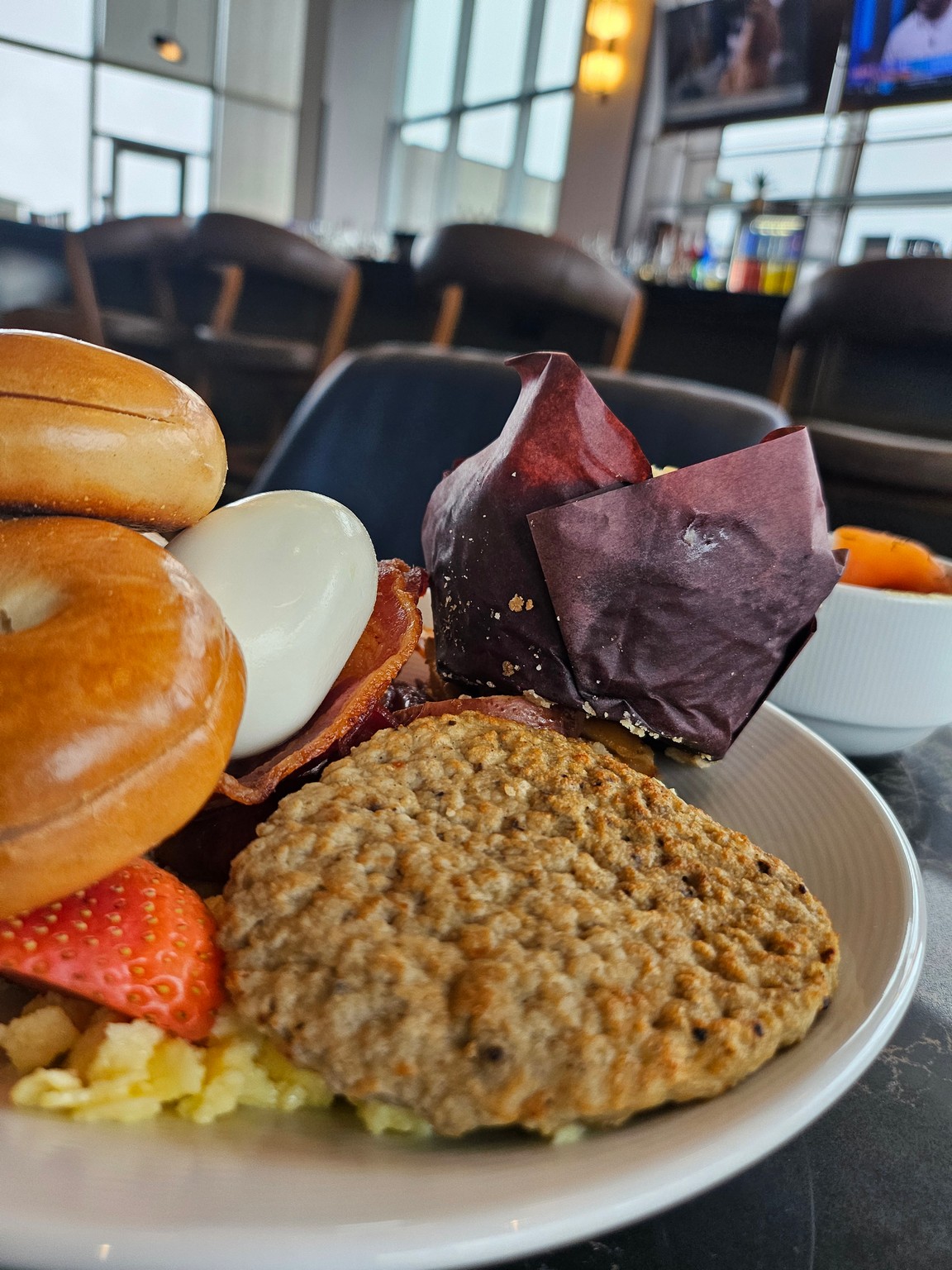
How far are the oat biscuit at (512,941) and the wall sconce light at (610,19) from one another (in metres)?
5.80

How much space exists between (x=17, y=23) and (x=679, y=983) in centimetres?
827

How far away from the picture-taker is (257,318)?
11.0ft

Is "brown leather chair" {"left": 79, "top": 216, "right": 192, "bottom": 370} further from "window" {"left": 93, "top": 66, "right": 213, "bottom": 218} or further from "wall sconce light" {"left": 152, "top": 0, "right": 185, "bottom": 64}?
"wall sconce light" {"left": 152, "top": 0, "right": 185, "bottom": 64}

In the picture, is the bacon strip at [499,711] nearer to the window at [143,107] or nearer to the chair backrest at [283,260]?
the chair backrest at [283,260]

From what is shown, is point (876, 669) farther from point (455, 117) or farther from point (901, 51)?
point (455, 117)

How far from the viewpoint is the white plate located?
0.59 feet

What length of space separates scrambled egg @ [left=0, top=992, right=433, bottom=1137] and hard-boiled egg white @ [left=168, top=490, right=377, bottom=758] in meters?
0.11

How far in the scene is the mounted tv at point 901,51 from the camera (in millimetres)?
3641

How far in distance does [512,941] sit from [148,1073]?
101 mm

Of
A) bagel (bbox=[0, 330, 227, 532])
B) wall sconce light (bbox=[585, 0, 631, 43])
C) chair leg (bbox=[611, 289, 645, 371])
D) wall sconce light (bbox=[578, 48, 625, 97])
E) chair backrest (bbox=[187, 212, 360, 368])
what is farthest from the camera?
wall sconce light (bbox=[578, 48, 625, 97])

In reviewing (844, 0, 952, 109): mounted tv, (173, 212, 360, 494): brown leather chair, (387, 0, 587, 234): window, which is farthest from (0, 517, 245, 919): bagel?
(387, 0, 587, 234): window

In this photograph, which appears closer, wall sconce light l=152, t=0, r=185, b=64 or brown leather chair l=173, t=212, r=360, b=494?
brown leather chair l=173, t=212, r=360, b=494

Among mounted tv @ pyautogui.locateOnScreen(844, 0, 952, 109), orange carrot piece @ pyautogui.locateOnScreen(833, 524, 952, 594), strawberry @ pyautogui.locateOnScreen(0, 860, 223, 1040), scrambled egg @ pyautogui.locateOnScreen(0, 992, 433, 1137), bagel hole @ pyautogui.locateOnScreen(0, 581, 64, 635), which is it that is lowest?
scrambled egg @ pyautogui.locateOnScreen(0, 992, 433, 1137)

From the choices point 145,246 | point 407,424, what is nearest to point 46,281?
point 145,246
